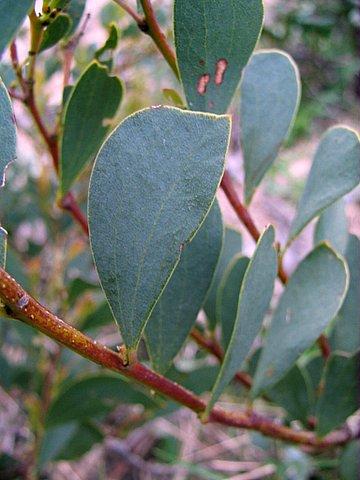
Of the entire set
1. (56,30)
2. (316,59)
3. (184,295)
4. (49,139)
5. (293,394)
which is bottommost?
(316,59)

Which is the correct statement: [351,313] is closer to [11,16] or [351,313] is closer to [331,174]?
[331,174]

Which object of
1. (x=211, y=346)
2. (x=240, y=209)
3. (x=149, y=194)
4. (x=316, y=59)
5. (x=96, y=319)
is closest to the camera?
(x=149, y=194)

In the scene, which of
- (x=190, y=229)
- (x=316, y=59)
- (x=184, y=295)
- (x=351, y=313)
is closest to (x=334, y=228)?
(x=351, y=313)

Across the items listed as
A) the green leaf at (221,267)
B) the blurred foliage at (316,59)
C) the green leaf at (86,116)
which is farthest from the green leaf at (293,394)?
the blurred foliage at (316,59)

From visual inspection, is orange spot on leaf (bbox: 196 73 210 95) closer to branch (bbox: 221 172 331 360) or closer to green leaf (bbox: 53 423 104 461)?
branch (bbox: 221 172 331 360)

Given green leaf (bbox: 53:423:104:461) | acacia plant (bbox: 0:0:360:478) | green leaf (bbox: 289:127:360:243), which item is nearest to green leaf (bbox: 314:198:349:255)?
acacia plant (bbox: 0:0:360:478)

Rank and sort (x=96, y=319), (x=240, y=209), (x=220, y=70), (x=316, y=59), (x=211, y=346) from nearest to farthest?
1. (x=220, y=70)
2. (x=240, y=209)
3. (x=211, y=346)
4. (x=96, y=319)
5. (x=316, y=59)

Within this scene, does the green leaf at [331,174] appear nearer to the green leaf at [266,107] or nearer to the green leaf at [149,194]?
the green leaf at [266,107]

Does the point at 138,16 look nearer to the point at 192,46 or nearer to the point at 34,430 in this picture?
the point at 192,46
